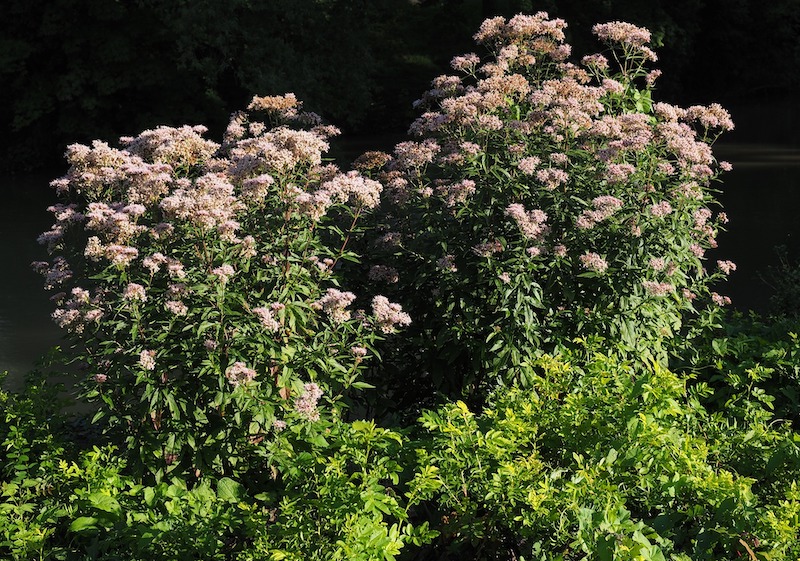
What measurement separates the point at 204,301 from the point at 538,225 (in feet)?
5.18

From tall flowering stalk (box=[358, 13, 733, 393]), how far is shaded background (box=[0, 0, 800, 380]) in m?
5.24

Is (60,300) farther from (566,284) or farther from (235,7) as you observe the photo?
(235,7)

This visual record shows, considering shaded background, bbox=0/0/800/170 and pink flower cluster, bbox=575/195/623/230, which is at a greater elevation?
shaded background, bbox=0/0/800/170

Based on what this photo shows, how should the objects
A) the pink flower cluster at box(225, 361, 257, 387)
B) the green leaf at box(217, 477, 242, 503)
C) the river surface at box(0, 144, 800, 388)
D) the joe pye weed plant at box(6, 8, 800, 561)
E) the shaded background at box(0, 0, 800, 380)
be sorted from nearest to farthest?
the joe pye weed plant at box(6, 8, 800, 561)
the pink flower cluster at box(225, 361, 257, 387)
the green leaf at box(217, 477, 242, 503)
the river surface at box(0, 144, 800, 388)
the shaded background at box(0, 0, 800, 380)

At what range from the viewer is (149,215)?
4.64 m

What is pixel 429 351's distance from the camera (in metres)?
5.02

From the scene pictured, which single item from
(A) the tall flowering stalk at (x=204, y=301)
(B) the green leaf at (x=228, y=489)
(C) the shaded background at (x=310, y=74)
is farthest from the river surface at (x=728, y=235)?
(B) the green leaf at (x=228, y=489)

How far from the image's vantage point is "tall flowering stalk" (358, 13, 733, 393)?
4652mm

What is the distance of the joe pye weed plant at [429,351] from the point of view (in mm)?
3229

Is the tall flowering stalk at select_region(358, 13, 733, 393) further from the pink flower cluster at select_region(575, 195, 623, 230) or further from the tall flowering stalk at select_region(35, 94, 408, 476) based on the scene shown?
the tall flowering stalk at select_region(35, 94, 408, 476)

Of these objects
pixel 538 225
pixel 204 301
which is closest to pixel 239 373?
pixel 204 301

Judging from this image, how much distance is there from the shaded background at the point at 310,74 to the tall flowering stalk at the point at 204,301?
5.80 metres

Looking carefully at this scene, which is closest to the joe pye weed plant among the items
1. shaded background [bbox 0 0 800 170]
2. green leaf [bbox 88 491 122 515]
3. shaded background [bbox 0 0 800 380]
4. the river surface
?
green leaf [bbox 88 491 122 515]

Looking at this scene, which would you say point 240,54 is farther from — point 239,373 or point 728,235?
point 239,373
